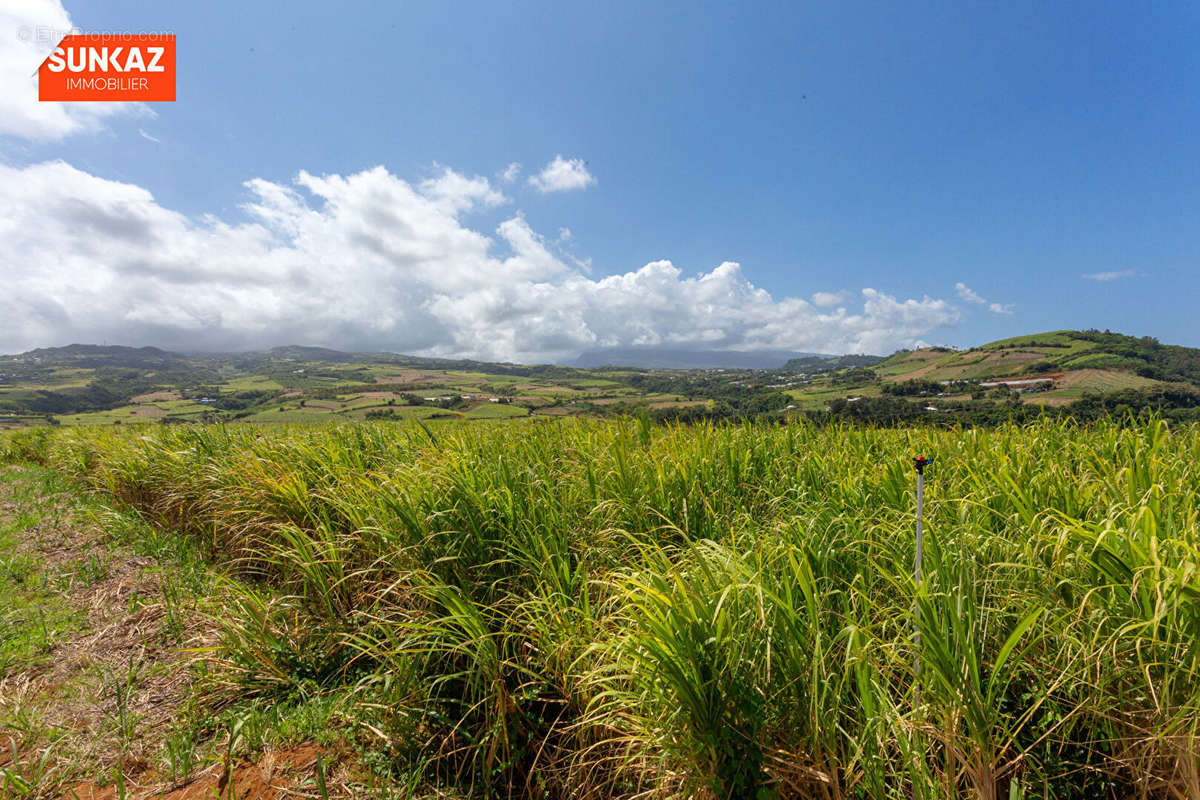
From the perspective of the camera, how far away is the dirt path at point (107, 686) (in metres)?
2.11

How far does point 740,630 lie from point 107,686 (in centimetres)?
395

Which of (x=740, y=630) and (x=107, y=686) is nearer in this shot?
(x=740, y=630)

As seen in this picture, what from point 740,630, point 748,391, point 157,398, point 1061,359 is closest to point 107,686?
point 740,630

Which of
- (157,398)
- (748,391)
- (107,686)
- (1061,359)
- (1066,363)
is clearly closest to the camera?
(107,686)

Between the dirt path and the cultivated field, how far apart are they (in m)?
0.19

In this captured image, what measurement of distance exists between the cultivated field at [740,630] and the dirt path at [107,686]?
0.63ft

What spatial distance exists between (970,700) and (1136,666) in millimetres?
→ 808

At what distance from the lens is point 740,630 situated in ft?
6.49

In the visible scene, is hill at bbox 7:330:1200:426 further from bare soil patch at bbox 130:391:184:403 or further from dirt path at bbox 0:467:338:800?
dirt path at bbox 0:467:338:800

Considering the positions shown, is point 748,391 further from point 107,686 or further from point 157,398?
point 157,398

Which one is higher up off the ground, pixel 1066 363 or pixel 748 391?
pixel 1066 363

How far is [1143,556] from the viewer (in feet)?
Result: 6.38

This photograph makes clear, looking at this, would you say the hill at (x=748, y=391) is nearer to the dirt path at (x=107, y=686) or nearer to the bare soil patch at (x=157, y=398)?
the bare soil patch at (x=157, y=398)

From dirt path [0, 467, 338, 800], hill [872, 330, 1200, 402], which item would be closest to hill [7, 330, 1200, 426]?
hill [872, 330, 1200, 402]
